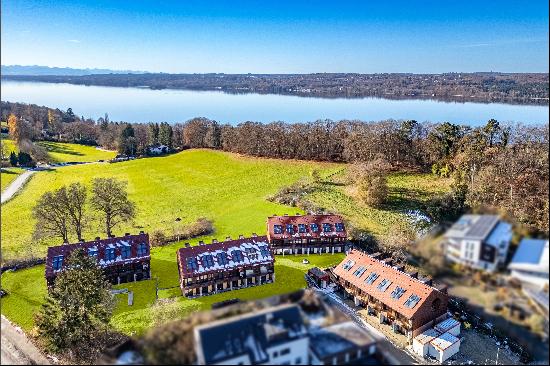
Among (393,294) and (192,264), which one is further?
(192,264)

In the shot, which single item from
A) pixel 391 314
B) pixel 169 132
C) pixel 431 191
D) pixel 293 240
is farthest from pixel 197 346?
pixel 169 132

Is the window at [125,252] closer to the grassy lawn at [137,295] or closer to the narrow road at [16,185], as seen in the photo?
the grassy lawn at [137,295]

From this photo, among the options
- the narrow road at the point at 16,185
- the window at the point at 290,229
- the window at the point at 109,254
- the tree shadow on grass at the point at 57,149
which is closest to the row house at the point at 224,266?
the window at the point at 109,254

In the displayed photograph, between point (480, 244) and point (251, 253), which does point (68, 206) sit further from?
point (480, 244)

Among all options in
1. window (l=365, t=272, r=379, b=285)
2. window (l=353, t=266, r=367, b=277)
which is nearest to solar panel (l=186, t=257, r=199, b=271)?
window (l=353, t=266, r=367, b=277)

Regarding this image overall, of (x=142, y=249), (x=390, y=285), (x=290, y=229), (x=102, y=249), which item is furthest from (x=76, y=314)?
(x=290, y=229)
